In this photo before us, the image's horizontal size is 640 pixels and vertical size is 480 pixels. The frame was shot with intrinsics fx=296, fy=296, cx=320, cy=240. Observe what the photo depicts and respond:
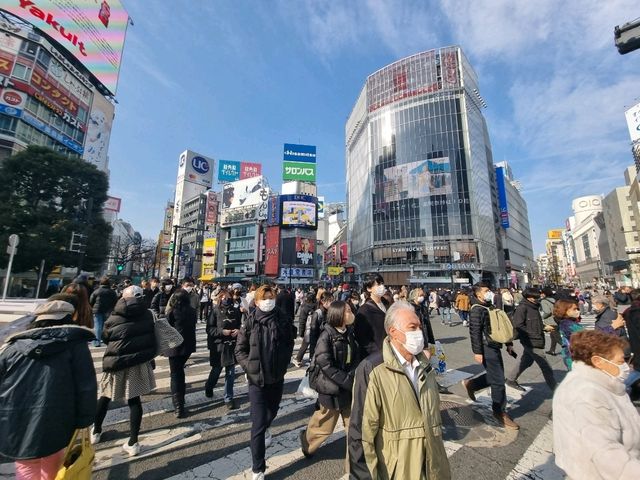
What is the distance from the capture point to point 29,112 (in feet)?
101

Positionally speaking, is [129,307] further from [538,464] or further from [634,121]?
[634,121]

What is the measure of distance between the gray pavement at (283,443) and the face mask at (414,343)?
197 cm

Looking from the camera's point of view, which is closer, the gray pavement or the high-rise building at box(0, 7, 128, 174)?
the gray pavement

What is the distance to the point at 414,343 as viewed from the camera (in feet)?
7.14

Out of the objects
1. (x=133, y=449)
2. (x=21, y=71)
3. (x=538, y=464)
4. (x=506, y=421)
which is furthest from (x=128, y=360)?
(x=21, y=71)

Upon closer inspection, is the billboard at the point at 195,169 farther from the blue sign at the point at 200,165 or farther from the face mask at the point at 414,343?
the face mask at the point at 414,343

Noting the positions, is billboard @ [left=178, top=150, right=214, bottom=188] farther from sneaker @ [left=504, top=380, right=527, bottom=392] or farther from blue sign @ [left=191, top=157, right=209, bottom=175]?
sneaker @ [left=504, top=380, right=527, bottom=392]

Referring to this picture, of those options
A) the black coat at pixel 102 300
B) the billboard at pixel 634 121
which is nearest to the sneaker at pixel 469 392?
the black coat at pixel 102 300

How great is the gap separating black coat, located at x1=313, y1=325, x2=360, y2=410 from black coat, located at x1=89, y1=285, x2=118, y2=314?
322 inches

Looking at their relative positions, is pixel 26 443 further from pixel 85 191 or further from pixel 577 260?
pixel 577 260

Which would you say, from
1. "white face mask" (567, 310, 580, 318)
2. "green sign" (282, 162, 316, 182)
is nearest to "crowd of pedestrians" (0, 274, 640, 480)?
"white face mask" (567, 310, 580, 318)

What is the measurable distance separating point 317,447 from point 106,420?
11.0 feet

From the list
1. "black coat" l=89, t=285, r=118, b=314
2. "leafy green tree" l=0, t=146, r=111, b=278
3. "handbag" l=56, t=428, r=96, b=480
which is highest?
"leafy green tree" l=0, t=146, r=111, b=278

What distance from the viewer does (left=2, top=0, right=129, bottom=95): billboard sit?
113 ft
